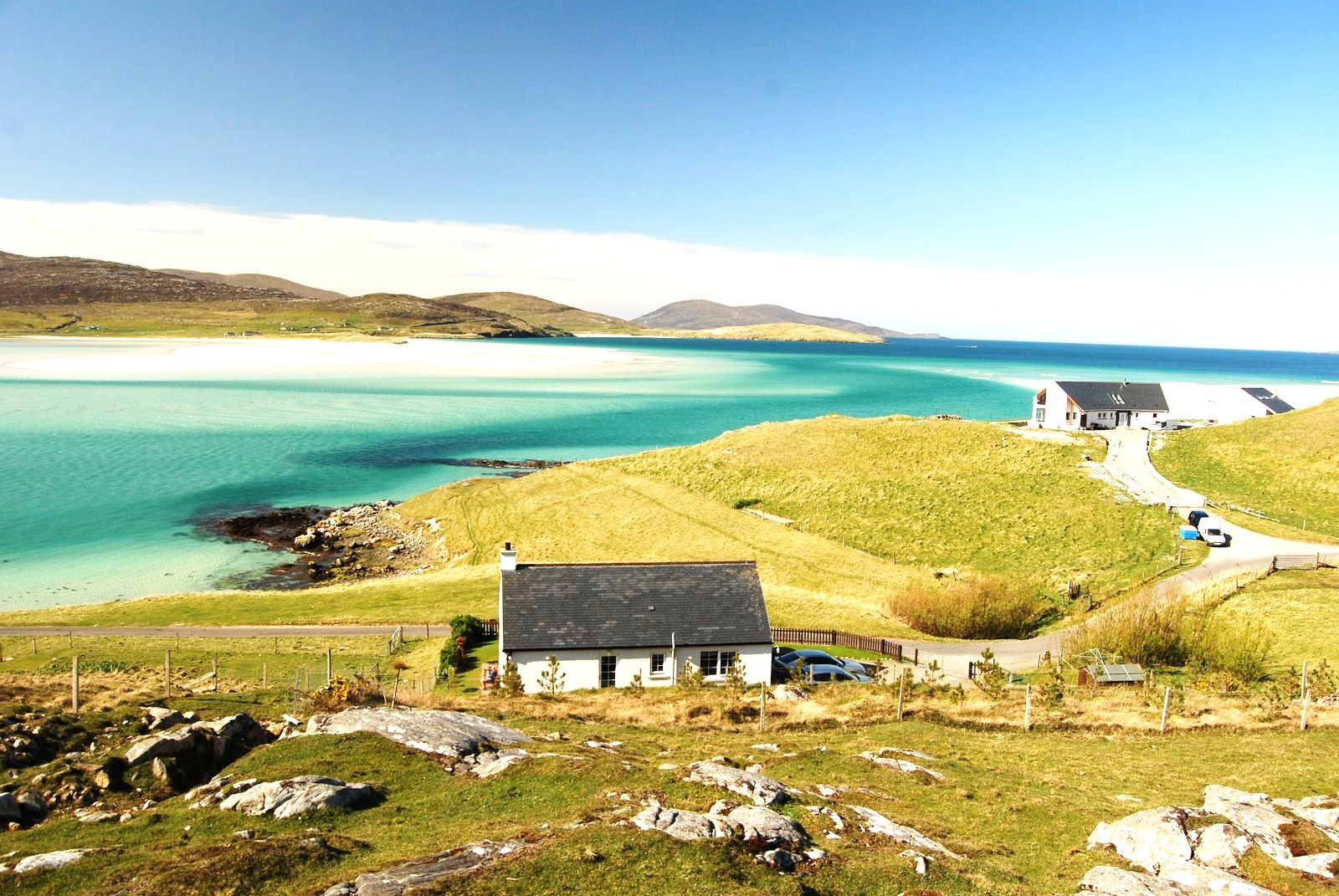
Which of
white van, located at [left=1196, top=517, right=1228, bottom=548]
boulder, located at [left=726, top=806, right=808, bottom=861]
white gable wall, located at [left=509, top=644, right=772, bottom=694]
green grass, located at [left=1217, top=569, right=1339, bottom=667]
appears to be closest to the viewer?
boulder, located at [left=726, top=806, right=808, bottom=861]

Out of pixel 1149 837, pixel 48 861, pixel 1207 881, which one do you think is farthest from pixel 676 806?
pixel 48 861

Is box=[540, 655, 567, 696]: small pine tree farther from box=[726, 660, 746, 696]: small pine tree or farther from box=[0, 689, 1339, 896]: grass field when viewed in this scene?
box=[726, 660, 746, 696]: small pine tree

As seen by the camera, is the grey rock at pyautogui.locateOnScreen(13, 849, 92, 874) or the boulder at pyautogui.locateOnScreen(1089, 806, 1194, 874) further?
the boulder at pyautogui.locateOnScreen(1089, 806, 1194, 874)

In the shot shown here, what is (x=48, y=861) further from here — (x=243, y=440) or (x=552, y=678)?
(x=243, y=440)

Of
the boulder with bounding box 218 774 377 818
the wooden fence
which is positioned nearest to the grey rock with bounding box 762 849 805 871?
the boulder with bounding box 218 774 377 818

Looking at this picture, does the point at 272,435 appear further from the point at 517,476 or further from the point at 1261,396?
the point at 1261,396
